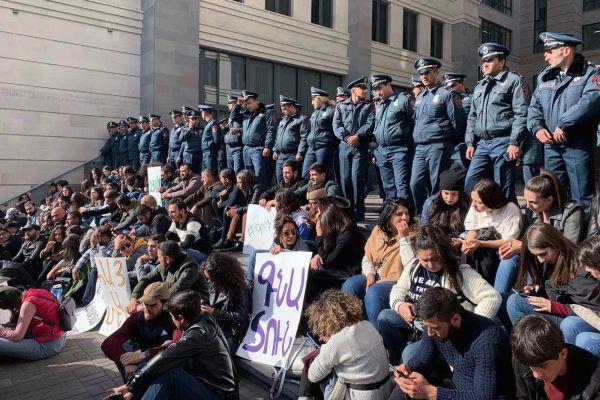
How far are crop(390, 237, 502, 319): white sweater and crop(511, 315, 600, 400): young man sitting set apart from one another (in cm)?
83

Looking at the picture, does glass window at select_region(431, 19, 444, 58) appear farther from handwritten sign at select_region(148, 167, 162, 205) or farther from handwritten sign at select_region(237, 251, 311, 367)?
handwritten sign at select_region(237, 251, 311, 367)

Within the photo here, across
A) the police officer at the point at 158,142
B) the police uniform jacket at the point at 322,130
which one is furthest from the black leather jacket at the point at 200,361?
the police officer at the point at 158,142

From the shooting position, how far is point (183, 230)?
7117 millimetres

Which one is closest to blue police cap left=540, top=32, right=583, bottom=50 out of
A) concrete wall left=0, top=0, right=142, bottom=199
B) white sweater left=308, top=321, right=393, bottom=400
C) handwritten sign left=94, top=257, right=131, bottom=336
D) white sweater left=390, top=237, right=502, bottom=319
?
white sweater left=390, top=237, right=502, bottom=319

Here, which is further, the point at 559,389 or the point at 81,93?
the point at 81,93

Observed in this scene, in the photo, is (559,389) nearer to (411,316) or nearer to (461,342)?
(461,342)

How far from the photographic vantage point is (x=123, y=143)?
15.2 m

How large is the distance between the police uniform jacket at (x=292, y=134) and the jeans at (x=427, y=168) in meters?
2.91

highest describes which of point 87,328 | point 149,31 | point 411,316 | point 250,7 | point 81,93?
point 250,7

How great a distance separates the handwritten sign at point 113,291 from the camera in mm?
6008

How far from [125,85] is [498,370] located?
1678 cm

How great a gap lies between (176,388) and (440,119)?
14.3ft

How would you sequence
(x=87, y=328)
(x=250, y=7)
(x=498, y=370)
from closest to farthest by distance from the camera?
(x=498, y=370) < (x=87, y=328) < (x=250, y=7)

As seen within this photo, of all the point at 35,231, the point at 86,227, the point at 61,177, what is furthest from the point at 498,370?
the point at 61,177
